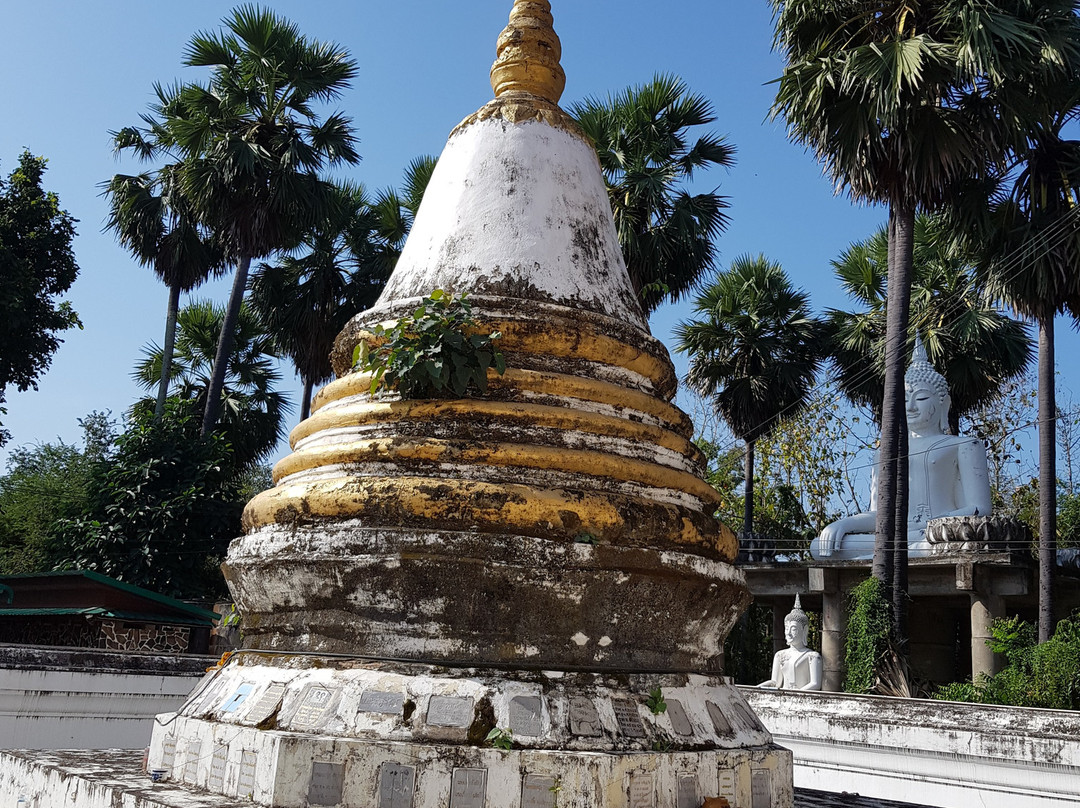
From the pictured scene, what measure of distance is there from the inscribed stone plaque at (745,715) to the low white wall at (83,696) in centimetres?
516

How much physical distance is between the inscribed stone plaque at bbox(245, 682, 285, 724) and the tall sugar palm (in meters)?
15.0

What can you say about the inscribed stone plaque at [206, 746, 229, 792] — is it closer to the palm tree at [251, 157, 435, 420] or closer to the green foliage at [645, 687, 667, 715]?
the green foliage at [645, 687, 667, 715]

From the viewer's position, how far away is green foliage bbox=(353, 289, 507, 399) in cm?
423

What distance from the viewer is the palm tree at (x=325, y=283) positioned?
65.7ft

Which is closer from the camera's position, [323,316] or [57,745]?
[57,745]

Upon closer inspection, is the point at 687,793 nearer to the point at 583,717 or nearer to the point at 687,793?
the point at 687,793

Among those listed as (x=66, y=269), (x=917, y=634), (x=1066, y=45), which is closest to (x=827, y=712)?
(x=1066, y=45)

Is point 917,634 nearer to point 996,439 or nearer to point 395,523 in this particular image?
point 996,439

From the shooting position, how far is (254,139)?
709 inches

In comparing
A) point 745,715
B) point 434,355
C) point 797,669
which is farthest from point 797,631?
point 434,355

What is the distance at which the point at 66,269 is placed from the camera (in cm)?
1931

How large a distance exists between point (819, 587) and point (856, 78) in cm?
723

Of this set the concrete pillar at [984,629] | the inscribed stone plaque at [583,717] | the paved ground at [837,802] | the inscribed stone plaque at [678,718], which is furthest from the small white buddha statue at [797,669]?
the inscribed stone plaque at [583,717]

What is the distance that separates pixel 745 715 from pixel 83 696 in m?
6.08
